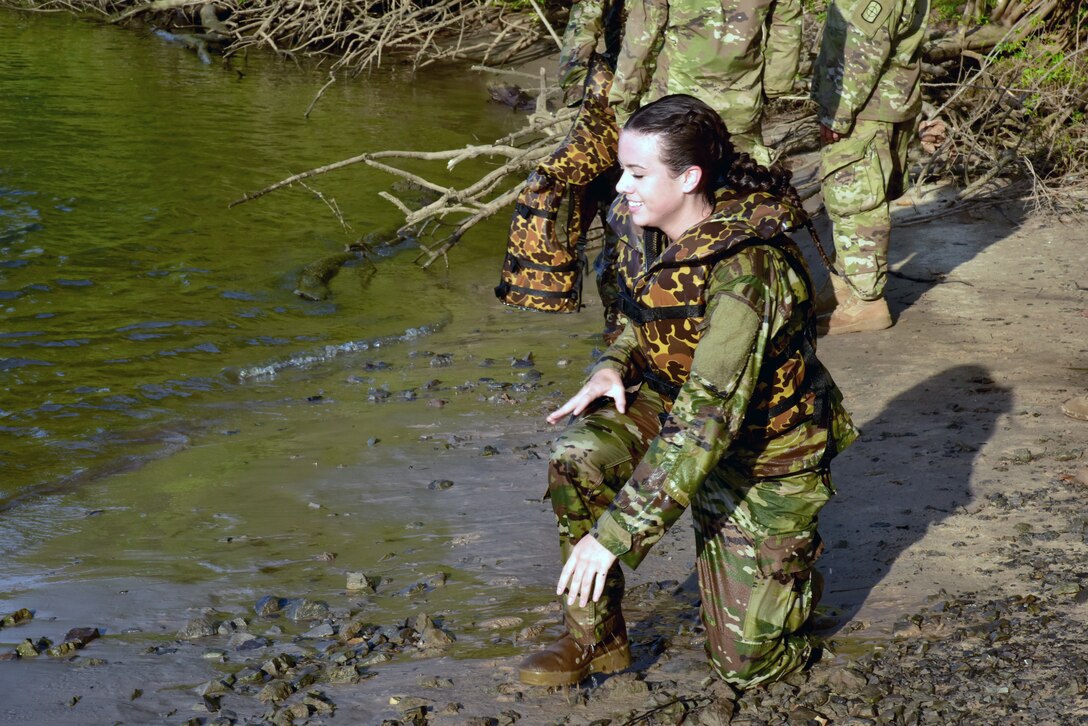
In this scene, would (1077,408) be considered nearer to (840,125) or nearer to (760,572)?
(840,125)

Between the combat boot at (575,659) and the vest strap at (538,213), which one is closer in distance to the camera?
the combat boot at (575,659)

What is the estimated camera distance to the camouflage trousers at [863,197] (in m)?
6.37

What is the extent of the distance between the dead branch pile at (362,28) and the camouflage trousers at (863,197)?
31.5ft

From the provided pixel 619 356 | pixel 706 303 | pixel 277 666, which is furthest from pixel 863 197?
pixel 277 666

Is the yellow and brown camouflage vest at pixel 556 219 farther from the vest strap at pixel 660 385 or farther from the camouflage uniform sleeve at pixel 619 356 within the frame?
the vest strap at pixel 660 385

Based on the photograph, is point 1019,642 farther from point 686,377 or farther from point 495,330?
point 495,330

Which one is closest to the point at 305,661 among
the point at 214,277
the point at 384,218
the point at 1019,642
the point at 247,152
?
the point at 1019,642

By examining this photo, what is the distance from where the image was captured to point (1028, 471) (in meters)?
4.56

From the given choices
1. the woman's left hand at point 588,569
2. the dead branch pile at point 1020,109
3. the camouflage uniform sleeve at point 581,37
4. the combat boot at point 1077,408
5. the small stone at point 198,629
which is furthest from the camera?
the dead branch pile at point 1020,109

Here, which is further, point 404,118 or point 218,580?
point 404,118

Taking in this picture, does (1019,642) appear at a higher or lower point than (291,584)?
higher

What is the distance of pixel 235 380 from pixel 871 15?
13.6ft

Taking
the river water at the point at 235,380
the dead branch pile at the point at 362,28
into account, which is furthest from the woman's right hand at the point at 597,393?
the dead branch pile at the point at 362,28

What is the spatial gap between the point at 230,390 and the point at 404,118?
8.14 meters
